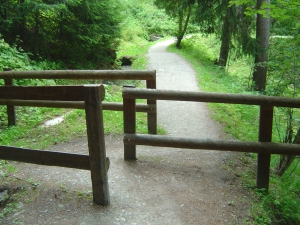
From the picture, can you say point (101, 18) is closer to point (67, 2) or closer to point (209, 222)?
point (67, 2)

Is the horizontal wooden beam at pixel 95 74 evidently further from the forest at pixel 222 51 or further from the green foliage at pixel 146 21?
the green foliage at pixel 146 21

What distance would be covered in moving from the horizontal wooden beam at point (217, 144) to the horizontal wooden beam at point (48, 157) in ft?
3.77

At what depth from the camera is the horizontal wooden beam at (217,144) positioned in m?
4.05

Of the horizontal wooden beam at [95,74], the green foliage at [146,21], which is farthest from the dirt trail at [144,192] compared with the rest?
the green foliage at [146,21]

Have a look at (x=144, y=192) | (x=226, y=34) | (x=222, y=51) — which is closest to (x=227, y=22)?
(x=226, y=34)

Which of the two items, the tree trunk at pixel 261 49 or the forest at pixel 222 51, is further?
the tree trunk at pixel 261 49

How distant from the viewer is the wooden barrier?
3.28 metres

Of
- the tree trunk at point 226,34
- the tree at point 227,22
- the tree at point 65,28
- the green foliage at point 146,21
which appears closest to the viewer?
the tree at point 65,28

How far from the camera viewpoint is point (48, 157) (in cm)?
363

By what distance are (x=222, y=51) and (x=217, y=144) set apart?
1404 centimetres

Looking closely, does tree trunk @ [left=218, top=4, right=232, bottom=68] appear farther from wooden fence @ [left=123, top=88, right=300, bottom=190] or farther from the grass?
wooden fence @ [left=123, top=88, right=300, bottom=190]

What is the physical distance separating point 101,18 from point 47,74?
9077 mm

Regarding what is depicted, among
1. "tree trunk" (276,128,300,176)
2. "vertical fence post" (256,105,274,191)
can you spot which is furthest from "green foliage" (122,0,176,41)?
"vertical fence post" (256,105,274,191)

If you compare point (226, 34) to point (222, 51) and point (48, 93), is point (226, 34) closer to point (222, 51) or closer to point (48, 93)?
point (222, 51)
